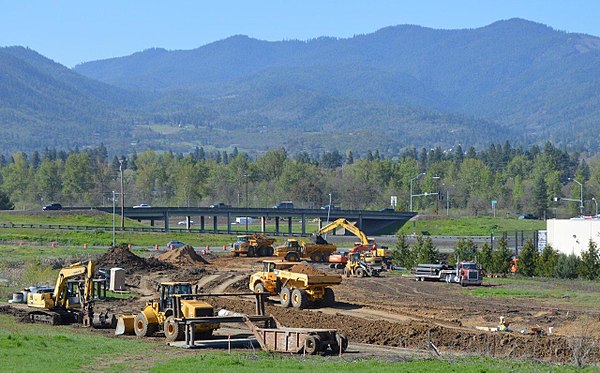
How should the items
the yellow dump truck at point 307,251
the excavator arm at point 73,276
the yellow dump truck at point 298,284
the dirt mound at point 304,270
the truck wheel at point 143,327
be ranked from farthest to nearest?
the yellow dump truck at point 307,251
the dirt mound at point 304,270
the yellow dump truck at point 298,284
the excavator arm at point 73,276
the truck wheel at point 143,327

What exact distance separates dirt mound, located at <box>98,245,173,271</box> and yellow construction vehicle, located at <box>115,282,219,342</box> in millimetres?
31096

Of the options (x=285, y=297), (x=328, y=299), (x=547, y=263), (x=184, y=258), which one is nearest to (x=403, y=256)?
(x=547, y=263)

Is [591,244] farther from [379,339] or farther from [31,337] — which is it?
[31,337]

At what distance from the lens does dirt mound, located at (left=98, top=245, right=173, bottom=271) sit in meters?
74.7

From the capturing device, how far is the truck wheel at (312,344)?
37250mm

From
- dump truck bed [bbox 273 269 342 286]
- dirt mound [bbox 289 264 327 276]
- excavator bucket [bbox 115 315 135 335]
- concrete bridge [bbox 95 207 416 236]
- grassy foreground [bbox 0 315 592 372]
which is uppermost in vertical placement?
concrete bridge [bbox 95 207 416 236]

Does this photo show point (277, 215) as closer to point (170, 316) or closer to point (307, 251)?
point (307, 251)

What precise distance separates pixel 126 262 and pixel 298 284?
879 inches

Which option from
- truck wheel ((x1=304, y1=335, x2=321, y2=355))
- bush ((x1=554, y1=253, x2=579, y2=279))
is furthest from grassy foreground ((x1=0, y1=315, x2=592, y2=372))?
bush ((x1=554, y1=253, x2=579, y2=279))

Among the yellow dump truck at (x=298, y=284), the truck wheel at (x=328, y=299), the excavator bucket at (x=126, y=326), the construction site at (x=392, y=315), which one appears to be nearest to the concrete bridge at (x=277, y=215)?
the construction site at (x=392, y=315)

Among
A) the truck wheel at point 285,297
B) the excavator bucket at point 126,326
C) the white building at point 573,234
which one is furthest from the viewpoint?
the white building at point 573,234

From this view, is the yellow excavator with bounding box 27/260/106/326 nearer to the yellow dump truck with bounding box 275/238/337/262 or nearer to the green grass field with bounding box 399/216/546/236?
the yellow dump truck with bounding box 275/238/337/262

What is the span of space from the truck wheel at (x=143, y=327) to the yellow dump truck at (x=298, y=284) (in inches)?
539

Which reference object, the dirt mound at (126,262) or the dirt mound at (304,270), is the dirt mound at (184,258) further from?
the dirt mound at (304,270)
